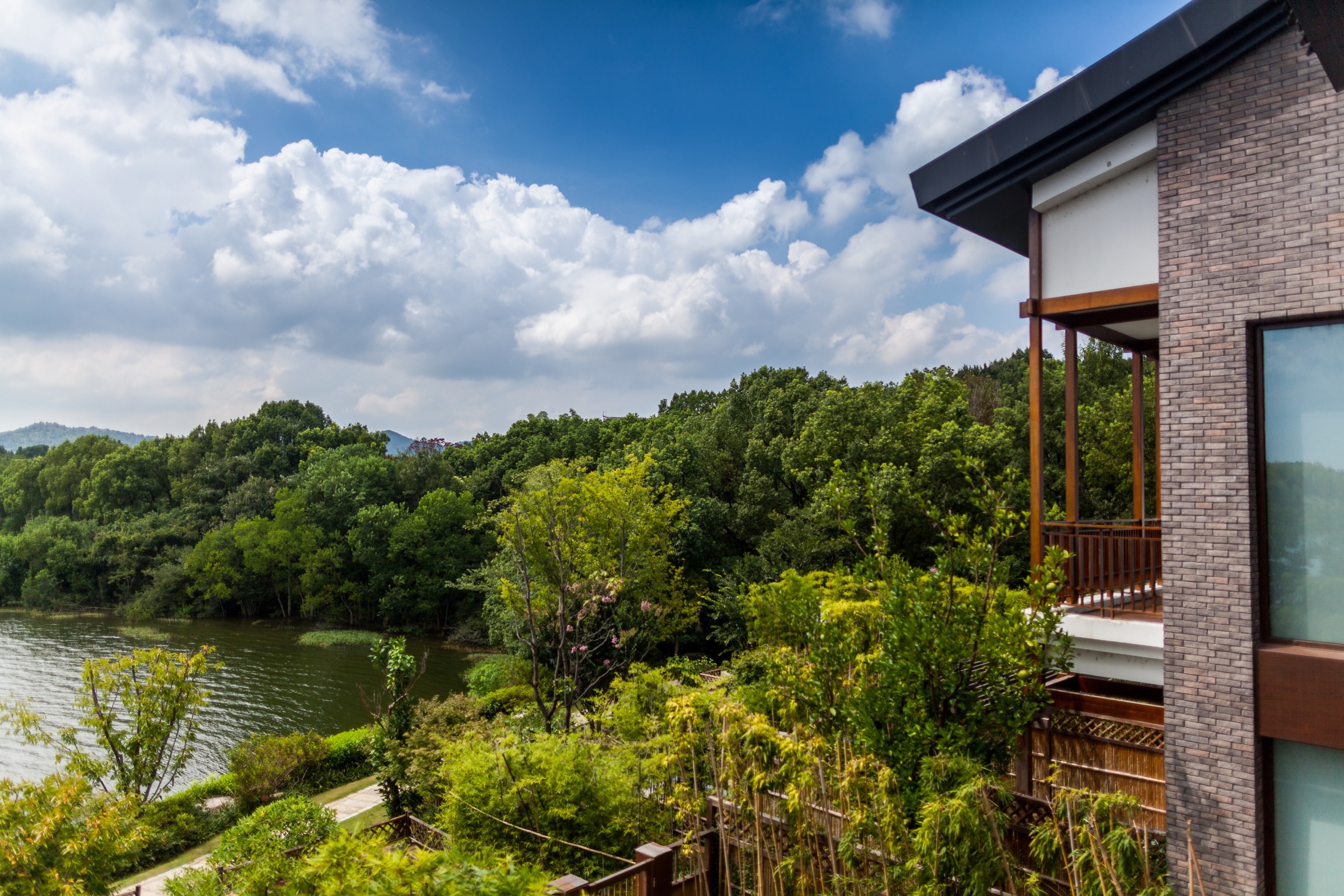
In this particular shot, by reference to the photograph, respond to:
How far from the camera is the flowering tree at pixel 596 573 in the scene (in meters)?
16.8

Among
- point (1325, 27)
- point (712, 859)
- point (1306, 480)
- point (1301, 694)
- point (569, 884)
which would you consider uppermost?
point (1325, 27)

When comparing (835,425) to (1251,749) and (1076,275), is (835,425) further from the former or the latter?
(1251,749)

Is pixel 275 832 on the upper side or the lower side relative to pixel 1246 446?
lower

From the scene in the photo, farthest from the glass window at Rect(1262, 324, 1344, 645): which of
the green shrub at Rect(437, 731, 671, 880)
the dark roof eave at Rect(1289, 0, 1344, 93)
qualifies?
the green shrub at Rect(437, 731, 671, 880)

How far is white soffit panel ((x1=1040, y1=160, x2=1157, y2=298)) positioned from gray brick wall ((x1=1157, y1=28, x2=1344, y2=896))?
92 cm

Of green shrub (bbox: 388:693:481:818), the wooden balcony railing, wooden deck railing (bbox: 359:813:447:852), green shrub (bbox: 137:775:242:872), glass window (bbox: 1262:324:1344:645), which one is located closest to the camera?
glass window (bbox: 1262:324:1344:645)

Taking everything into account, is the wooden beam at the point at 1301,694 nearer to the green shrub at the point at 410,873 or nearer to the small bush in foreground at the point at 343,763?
the green shrub at the point at 410,873

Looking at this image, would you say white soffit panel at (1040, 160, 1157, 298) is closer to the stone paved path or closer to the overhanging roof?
the overhanging roof

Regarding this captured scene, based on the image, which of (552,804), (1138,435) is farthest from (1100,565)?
(552,804)

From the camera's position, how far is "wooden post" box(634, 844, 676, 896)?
638cm

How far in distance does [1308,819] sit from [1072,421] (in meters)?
3.86

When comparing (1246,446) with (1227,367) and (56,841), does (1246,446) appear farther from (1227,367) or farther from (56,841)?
(56,841)

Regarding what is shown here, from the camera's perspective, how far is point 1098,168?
21.9 ft

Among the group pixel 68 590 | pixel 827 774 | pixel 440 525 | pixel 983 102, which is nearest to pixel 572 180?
pixel 983 102
